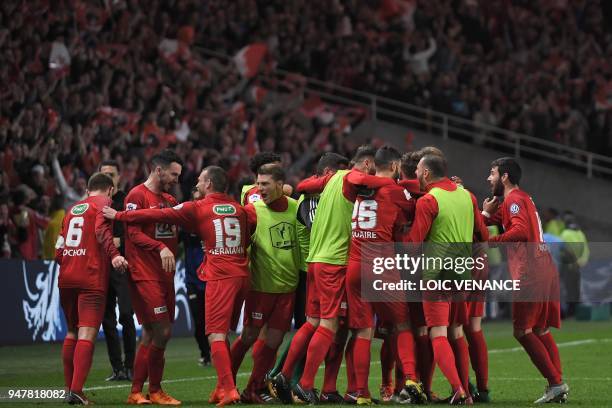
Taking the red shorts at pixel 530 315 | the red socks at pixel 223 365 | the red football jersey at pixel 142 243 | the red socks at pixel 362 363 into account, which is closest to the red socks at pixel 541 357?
the red shorts at pixel 530 315

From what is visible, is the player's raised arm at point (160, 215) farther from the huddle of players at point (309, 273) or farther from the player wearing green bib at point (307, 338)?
the player wearing green bib at point (307, 338)

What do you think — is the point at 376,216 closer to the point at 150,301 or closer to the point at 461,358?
the point at 461,358

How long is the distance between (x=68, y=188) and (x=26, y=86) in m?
2.15

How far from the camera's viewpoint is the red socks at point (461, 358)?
11836mm

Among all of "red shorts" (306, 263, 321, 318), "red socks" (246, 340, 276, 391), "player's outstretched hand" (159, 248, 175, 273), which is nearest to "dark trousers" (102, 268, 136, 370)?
"red socks" (246, 340, 276, 391)

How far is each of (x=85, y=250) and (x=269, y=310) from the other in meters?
1.80

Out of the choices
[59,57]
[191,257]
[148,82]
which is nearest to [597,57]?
[148,82]

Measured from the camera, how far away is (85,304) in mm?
11836


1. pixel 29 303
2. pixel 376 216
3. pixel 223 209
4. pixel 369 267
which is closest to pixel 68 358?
pixel 223 209

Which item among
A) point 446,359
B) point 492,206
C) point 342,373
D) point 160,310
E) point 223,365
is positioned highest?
point 492,206

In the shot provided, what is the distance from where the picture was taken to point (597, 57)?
107ft

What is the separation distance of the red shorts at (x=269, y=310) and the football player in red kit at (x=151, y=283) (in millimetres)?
752

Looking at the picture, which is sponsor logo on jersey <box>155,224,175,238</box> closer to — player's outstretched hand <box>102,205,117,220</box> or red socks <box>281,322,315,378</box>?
Result: player's outstretched hand <box>102,205,117,220</box>

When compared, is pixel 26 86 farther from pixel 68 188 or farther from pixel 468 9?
pixel 468 9
